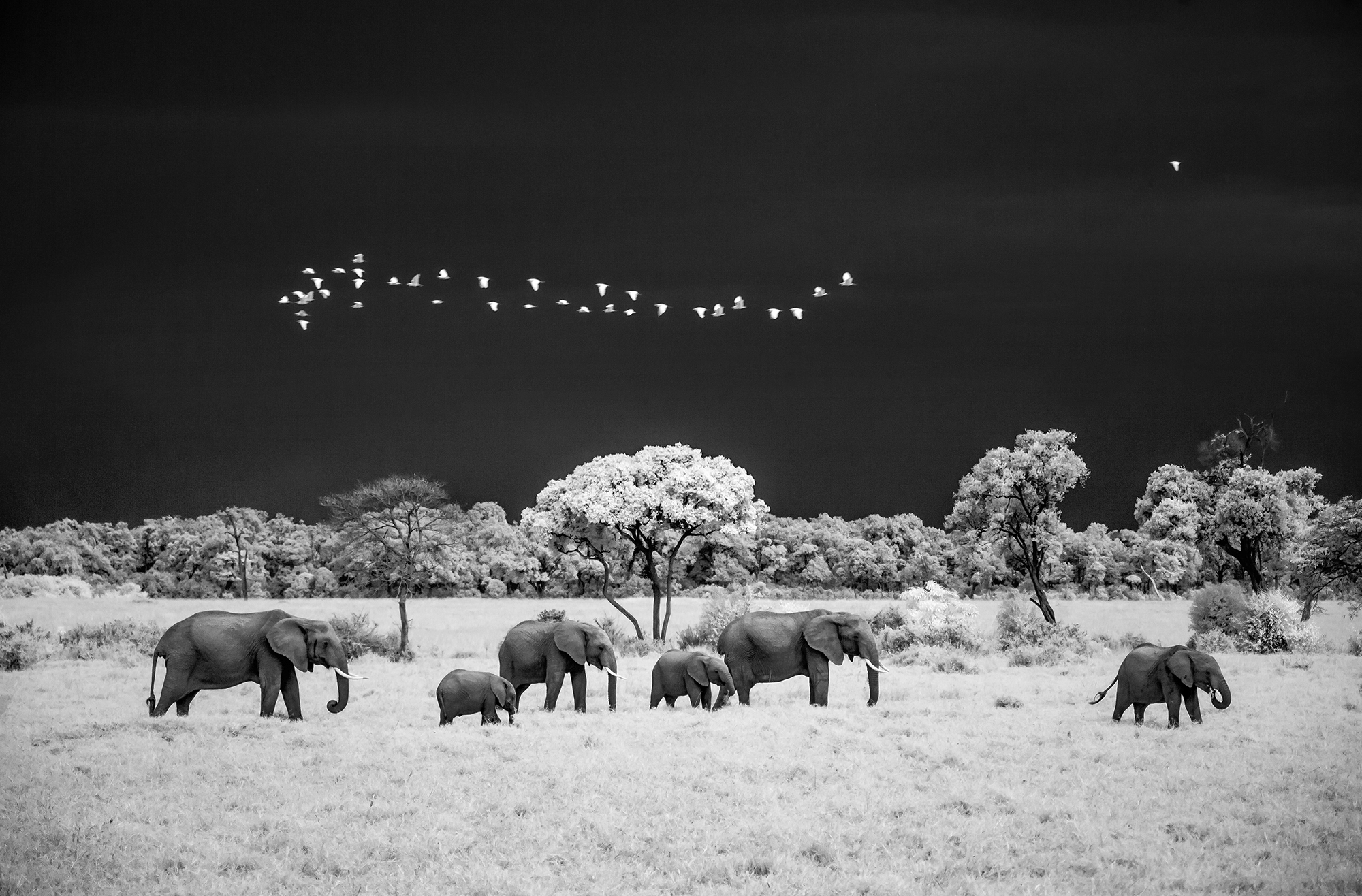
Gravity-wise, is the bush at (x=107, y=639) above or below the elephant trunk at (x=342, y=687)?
above

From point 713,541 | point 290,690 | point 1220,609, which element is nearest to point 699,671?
point 290,690

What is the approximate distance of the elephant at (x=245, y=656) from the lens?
19125 mm

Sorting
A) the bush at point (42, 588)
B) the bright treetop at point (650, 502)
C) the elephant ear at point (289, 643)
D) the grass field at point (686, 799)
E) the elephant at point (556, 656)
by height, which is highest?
the bright treetop at point (650, 502)

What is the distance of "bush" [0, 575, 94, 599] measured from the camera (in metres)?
56.2

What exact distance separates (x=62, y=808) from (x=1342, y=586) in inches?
A: 1636

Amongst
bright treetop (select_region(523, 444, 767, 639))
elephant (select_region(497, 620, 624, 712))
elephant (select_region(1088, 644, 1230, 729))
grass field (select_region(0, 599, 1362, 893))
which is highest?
bright treetop (select_region(523, 444, 767, 639))

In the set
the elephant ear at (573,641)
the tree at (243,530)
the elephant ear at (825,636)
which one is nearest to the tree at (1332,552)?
the elephant ear at (825,636)

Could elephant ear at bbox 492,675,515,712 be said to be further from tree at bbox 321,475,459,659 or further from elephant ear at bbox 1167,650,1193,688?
tree at bbox 321,475,459,659

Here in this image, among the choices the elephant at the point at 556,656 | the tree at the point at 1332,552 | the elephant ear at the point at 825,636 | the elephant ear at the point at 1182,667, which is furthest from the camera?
the tree at the point at 1332,552

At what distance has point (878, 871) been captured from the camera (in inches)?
447

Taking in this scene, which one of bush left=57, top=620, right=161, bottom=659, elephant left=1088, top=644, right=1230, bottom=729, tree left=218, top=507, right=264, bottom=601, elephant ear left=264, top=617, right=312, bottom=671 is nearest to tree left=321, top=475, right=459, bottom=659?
bush left=57, top=620, right=161, bottom=659

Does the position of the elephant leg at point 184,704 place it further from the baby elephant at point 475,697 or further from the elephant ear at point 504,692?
the elephant ear at point 504,692

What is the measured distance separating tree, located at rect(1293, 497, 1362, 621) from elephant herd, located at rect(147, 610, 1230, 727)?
17.9 meters

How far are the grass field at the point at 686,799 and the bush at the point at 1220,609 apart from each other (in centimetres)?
1138
